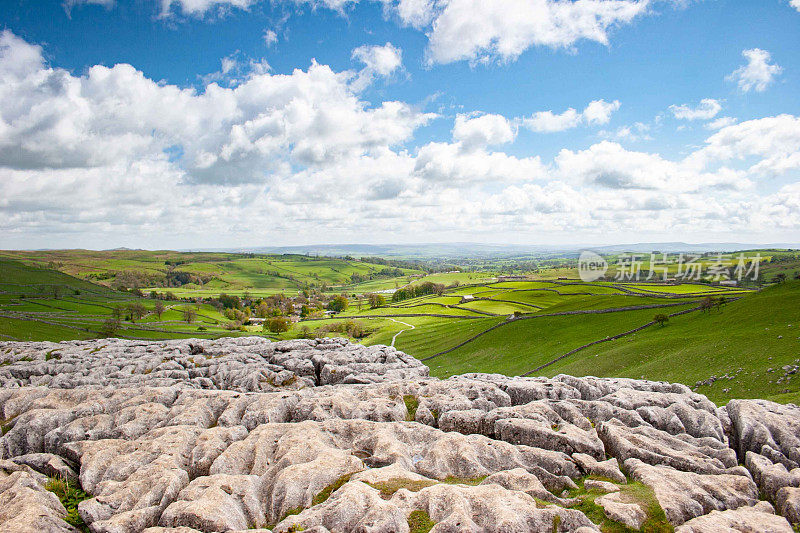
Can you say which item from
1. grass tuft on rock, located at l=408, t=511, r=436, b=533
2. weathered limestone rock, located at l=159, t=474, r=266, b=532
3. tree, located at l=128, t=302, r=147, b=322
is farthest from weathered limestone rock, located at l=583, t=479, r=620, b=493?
tree, located at l=128, t=302, r=147, b=322

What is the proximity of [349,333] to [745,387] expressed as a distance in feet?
307

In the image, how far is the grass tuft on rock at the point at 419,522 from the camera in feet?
45.5

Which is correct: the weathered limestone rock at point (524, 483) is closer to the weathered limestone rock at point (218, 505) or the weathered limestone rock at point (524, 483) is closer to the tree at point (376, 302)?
the weathered limestone rock at point (218, 505)

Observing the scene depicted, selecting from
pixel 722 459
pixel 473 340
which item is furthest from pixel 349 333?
Answer: pixel 722 459

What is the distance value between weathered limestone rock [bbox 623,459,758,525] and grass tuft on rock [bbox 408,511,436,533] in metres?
9.67

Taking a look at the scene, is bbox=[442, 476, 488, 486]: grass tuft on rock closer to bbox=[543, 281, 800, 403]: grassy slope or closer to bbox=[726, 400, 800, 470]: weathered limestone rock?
bbox=[726, 400, 800, 470]: weathered limestone rock

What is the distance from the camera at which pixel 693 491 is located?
1553cm

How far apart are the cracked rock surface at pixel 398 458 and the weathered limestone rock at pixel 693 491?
0.25 ft

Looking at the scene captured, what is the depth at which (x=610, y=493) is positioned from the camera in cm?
1580

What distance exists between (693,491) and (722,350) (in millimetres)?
37924

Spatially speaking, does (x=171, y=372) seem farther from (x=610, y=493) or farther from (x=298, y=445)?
(x=610, y=493)

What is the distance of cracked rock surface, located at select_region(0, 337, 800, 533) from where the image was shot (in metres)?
14.5

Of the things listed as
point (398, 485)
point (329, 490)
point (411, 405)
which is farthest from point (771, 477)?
point (411, 405)

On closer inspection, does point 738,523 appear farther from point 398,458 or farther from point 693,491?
point 398,458
